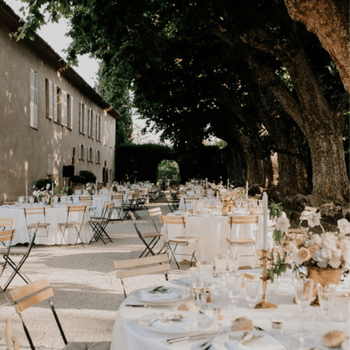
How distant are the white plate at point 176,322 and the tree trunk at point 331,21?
566cm

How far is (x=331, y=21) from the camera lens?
273 inches

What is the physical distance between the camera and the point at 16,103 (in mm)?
16906

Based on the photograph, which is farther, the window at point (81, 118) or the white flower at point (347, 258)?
the window at point (81, 118)

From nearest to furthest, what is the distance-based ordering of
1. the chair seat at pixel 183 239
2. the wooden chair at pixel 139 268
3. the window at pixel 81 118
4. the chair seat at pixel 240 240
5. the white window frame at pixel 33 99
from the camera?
the wooden chair at pixel 139 268 < the chair seat at pixel 240 240 < the chair seat at pixel 183 239 < the white window frame at pixel 33 99 < the window at pixel 81 118

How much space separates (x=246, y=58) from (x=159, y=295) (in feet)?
33.8

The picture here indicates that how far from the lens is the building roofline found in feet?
50.6

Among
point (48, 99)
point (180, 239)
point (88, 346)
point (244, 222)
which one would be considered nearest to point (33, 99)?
point (48, 99)

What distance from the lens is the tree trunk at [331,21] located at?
22.6ft

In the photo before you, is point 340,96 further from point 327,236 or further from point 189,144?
point 189,144

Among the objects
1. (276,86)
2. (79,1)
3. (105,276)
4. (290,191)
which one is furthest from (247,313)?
(290,191)

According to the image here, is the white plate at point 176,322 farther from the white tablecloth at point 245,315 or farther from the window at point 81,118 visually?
the window at point 81,118

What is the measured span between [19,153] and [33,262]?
968cm

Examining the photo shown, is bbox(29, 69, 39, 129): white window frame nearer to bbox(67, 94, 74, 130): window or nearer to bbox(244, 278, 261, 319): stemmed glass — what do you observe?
bbox(67, 94, 74, 130): window

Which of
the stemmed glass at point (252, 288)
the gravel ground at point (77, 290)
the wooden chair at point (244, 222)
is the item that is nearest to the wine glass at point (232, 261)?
the stemmed glass at point (252, 288)
